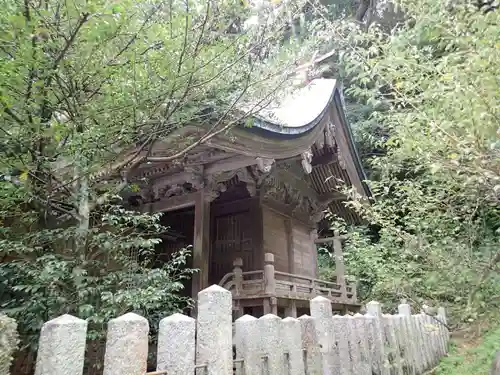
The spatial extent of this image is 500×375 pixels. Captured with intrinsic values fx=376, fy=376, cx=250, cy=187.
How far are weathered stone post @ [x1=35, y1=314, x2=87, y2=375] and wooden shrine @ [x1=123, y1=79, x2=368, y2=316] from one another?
270 cm

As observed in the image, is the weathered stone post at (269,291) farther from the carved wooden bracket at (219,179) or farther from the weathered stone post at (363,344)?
the weathered stone post at (363,344)

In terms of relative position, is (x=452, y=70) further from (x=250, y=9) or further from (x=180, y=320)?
(x=180, y=320)

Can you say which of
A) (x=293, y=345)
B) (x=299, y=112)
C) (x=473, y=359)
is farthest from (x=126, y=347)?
(x=473, y=359)

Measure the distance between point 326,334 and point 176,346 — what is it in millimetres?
1483

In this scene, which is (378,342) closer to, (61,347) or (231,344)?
(231,344)

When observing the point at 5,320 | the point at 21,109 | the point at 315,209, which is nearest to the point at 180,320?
the point at 5,320

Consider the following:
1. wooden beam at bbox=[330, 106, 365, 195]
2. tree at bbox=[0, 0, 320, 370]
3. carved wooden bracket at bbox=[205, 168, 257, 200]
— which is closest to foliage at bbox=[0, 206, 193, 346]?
tree at bbox=[0, 0, 320, 370]

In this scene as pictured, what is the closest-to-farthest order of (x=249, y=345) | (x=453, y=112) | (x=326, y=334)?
(x=249, y=345) → (x=326, y=334) → (x=453, y=112)

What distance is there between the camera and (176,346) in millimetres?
1657

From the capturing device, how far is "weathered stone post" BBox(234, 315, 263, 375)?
208cm

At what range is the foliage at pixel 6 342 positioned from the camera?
3.93 ft

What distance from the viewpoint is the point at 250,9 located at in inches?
132

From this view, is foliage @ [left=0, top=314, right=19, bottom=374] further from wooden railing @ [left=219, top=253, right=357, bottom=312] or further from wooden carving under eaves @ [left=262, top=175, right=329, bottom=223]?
wooden carving under eaves @ [left=262, top=175, right=329, bottom=223]

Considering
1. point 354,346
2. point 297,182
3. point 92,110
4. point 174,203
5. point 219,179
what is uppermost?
point 297,182
